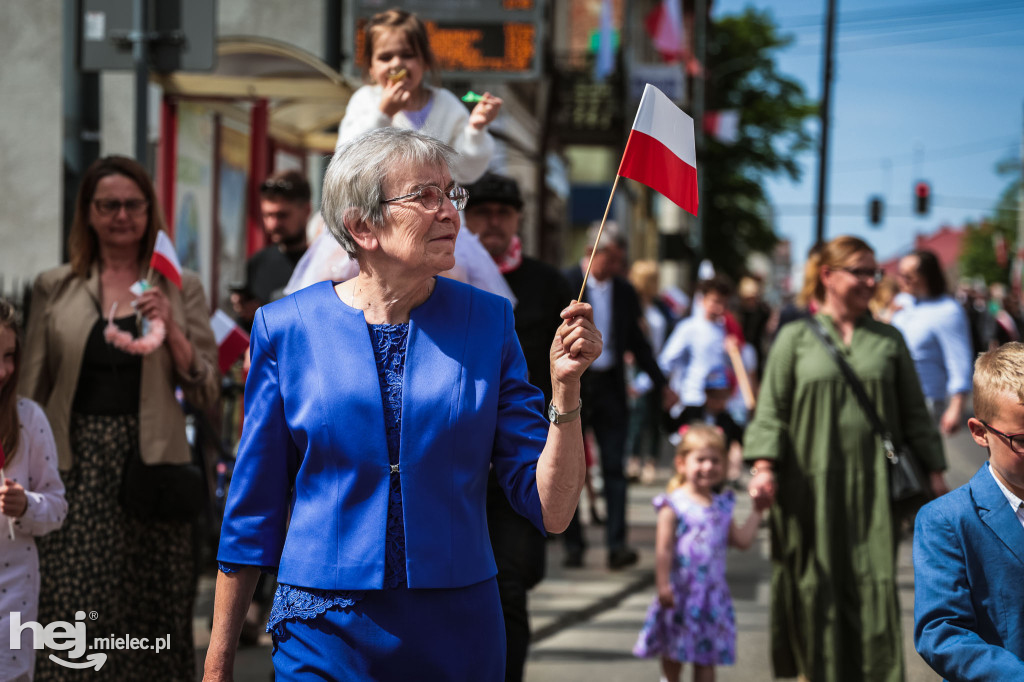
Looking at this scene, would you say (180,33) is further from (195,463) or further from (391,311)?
(391,311)

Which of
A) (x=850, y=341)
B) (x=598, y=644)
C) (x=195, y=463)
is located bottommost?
(x=598, y=644)

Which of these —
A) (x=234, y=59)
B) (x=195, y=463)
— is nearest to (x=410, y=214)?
(x=195, y=463)

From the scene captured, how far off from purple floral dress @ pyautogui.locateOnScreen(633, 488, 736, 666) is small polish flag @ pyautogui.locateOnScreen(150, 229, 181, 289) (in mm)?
2278

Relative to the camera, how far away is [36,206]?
35.6 feet

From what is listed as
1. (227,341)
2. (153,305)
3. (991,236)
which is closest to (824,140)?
(227,341)

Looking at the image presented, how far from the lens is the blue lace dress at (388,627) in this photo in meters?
2.71

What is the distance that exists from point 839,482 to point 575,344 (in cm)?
324

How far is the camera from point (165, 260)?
4820mm

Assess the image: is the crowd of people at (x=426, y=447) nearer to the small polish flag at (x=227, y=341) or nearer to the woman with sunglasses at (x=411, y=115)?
the woman with sunglasses at (x=411, y=115)

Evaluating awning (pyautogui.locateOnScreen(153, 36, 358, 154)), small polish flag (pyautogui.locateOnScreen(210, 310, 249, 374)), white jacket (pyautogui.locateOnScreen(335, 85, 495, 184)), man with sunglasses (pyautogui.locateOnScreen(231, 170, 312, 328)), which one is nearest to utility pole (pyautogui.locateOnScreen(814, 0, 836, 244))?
awning (pyautogui.locateOnScreen(153, 36, 358, 154))

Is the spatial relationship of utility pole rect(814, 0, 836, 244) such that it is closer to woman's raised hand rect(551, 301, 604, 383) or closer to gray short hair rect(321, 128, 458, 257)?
gray short hair rect(321, 128, 458, 257)

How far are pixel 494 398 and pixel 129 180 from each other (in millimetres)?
2628

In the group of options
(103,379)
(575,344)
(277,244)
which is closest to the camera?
(575,344)

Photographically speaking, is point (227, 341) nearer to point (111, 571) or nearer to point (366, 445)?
point (111, 571)
